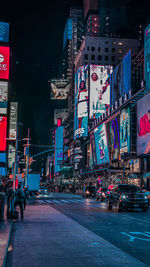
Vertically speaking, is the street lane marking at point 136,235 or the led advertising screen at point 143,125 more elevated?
the led advertising screen at point 143,125

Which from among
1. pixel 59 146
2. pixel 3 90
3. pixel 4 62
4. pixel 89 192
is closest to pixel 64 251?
pixel 89 192

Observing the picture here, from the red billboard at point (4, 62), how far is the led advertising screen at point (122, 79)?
1066 inches

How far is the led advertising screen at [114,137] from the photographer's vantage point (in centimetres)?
7438

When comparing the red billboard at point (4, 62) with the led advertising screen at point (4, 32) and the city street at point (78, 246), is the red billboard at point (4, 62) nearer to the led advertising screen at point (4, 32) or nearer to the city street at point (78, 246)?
the led advertising screen at point (4, 32)

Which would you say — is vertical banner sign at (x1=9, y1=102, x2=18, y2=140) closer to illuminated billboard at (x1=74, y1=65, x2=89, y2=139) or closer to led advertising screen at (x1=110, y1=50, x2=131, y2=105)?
illuminated billboard at (x1=74, y1=65, x2=89, y2=139)

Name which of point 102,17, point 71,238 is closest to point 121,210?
point 71,238

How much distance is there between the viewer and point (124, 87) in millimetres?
83312

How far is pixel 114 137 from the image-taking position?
76.6 m

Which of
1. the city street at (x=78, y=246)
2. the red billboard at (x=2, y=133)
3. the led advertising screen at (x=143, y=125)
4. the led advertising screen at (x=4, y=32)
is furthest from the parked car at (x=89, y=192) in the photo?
the led advertising screen at (x=4, y=32)

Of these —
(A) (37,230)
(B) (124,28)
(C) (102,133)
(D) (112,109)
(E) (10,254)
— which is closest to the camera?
(E) (10,254)

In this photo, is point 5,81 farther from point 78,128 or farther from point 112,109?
point 78,128

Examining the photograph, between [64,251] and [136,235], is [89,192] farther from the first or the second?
[64,251]

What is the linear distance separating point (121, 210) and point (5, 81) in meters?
65.6

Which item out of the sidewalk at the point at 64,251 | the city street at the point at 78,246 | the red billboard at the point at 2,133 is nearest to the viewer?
the sidewalk at the point at 64,251
